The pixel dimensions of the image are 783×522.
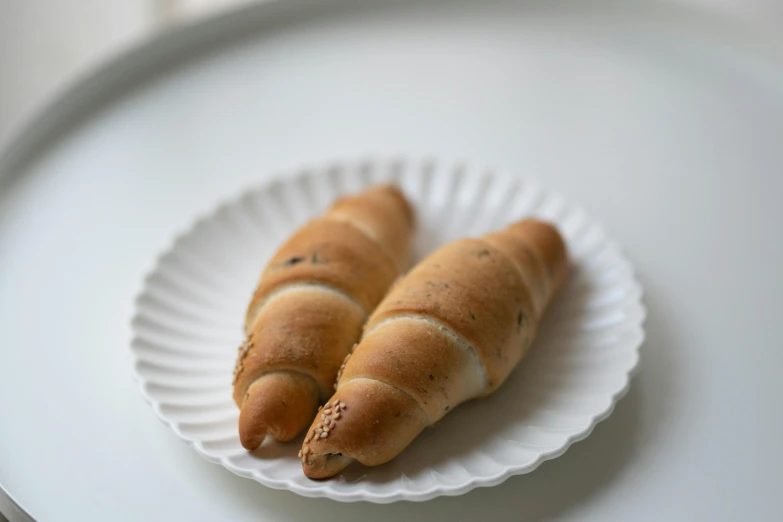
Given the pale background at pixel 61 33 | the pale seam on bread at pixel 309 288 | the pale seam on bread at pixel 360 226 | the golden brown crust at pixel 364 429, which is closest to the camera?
the golden brown crust at pixel 364 429

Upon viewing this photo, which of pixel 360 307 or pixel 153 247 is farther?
pixel 153 247

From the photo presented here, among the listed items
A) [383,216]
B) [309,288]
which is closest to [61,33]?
[383,216]

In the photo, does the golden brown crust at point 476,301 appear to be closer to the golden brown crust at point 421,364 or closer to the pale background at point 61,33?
the golden brown crust at point 421,364

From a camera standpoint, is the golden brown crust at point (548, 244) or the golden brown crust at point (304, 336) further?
the golden brown crust at point (548, 244)

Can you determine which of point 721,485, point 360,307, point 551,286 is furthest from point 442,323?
point 721,485

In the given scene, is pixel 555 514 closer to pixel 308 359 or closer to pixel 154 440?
pixel 308 359

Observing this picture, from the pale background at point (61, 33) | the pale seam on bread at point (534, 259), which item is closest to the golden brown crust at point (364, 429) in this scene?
the pale seam on bread at point (534, 259)
